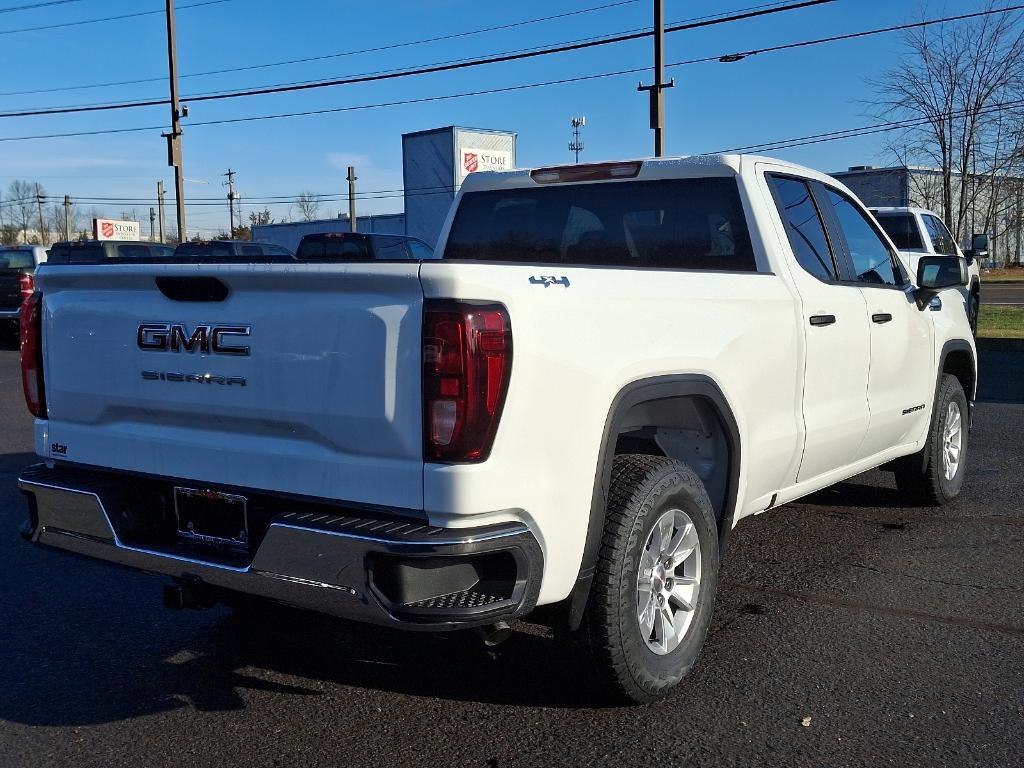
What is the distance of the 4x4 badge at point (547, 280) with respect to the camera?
2.96m

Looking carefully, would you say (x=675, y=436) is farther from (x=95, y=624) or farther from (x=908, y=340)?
(x=95, y=624)

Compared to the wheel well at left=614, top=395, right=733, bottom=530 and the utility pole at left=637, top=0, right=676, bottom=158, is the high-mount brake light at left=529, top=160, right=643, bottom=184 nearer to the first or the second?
the wheel well at left=614, top=395, right=733, bottom=530

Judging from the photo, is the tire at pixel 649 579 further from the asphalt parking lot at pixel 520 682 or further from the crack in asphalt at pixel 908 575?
the crack in asphalt at pixel 908 575

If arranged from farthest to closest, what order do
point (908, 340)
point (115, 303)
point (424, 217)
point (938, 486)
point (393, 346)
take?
1. point (424, 217)
2. point (938, 486)
3. point (908, 340)
4. point (115, 303)
5. point (393, 346)

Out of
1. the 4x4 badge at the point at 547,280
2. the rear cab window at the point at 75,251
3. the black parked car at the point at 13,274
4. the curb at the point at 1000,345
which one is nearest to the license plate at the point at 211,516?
the 4x4 badge at the point at 547,280

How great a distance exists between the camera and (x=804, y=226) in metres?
4.79

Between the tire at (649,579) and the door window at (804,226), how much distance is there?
1.54 meters

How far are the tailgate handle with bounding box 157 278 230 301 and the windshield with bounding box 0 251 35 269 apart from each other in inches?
732

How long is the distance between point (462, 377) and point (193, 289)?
1009mm

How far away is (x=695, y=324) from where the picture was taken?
366 cm

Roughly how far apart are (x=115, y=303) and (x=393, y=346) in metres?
1.17

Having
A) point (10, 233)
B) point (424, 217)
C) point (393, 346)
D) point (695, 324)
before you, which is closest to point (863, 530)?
point (695, 324)

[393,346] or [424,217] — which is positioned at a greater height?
[424,217]

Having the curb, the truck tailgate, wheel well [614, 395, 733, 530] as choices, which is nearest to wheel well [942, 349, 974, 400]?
wheel well [614, 395, 733, 530]
